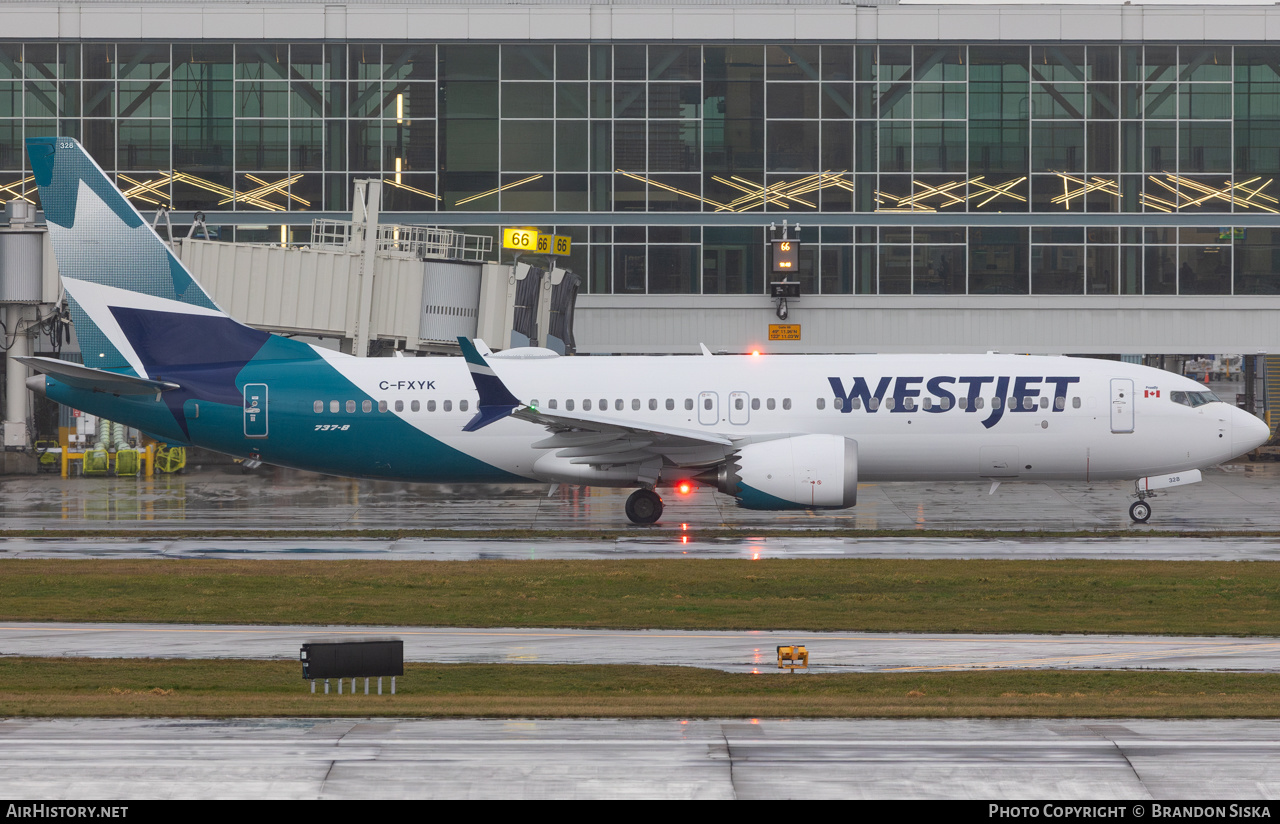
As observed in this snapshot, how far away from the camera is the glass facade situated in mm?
57938

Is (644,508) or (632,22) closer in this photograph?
(644,508)

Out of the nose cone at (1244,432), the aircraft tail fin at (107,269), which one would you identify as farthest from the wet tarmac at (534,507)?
the aircraft tail fin at (107,269)

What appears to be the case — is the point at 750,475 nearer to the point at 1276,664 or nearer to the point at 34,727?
the point at 1276,664

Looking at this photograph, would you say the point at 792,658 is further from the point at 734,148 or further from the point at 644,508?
the point at 734,148

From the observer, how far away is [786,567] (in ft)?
86.3

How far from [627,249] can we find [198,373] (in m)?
27.0

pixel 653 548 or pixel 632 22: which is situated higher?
pixel 632 22

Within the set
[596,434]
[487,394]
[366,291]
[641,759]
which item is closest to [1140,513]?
[596,434]

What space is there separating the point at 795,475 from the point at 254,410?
13.3m

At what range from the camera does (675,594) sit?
23.7 m

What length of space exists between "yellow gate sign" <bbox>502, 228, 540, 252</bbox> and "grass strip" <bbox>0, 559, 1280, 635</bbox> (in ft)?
96.7

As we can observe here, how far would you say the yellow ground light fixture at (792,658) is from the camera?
707 inches

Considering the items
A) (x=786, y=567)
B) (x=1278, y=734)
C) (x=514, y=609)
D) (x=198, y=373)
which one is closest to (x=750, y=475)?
(x=786, y=567)

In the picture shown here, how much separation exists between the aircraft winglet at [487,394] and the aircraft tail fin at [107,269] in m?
7.61
